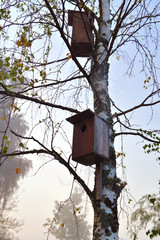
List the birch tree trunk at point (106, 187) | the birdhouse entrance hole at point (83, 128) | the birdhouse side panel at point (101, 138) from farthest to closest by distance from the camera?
1. the birdhouse entrance hole at point (83, 128)
2. the birdhouse side panel at point (101, 138)
3. the birch tree trunk at point (106, 187)

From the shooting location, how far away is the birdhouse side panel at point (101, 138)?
105 inches

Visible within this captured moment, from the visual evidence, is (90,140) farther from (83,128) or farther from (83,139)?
(83,128)

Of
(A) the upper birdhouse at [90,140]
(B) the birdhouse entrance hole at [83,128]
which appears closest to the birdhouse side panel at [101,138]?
(A) the upper birdhouse at [90,140]

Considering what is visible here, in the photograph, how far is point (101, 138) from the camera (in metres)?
2.81

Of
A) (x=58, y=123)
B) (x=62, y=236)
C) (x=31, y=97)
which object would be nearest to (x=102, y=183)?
(x=58, y=123)

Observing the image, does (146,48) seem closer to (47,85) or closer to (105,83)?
(105,83)

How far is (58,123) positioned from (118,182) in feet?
3.37

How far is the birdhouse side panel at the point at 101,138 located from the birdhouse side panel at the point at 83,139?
0.05 m

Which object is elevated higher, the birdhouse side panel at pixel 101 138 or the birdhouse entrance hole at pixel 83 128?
the birdhouse entrance hole at pixel 83 128

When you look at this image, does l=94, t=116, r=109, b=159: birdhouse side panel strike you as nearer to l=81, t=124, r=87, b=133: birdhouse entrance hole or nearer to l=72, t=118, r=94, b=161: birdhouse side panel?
l=72, t=118, r=94, b=161: birdhouse side panel

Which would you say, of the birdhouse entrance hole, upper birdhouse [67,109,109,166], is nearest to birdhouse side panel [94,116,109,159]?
upper birdhouse [67,109,109,166]

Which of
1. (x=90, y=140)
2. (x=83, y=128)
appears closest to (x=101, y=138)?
(x=90, y=140)

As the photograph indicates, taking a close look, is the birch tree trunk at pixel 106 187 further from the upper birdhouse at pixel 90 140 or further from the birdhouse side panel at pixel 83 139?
the birdhouse side panel at pixel 83 139

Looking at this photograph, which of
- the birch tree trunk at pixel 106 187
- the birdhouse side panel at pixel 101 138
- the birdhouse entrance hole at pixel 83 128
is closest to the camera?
the birch tree trunk at pixel 106 187
